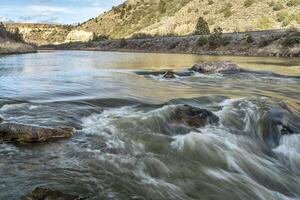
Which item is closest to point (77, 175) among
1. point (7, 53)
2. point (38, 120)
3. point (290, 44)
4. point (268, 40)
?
point (38, 120)

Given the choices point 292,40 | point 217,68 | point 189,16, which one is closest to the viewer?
point 217,68

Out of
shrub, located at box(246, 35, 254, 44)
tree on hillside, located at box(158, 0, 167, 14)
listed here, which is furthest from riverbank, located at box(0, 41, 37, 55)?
tree on hillside, located at box(158, 0, 167, 14)

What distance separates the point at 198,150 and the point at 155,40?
75.1 meters

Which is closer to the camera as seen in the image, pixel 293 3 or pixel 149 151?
pixel 149 151

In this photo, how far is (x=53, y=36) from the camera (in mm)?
178375

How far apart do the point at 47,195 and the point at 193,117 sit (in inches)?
247

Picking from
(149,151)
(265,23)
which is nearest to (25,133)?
(149,151)

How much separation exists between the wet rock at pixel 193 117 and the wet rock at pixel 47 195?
5.60 metres

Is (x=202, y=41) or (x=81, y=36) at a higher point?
(x=202, y=41)

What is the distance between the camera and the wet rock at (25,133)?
10.0 meters

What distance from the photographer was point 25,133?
10.1m

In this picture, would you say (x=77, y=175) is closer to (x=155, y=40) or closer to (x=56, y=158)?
(x=56, y=158)

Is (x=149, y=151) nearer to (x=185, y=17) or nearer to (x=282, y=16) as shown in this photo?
(x=282, y=16)

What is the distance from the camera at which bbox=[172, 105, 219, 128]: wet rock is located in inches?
468
